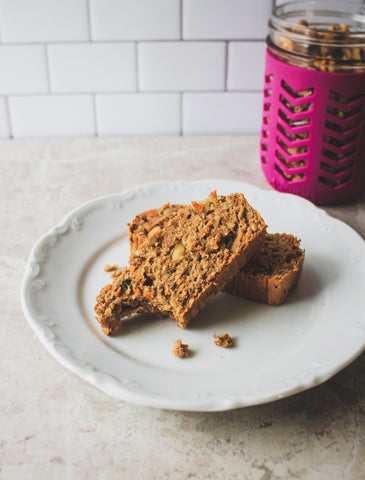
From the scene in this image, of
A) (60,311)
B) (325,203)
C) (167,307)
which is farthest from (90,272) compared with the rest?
(325,203)

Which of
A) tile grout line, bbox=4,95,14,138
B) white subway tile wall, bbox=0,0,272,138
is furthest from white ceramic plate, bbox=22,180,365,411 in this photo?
tile grout line, bbox=4,95,14,138

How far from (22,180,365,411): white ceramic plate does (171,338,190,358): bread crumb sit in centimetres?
1

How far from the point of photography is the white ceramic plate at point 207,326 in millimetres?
998

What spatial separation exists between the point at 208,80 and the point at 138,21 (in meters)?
0.34

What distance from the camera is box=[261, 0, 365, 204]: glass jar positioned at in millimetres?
1410

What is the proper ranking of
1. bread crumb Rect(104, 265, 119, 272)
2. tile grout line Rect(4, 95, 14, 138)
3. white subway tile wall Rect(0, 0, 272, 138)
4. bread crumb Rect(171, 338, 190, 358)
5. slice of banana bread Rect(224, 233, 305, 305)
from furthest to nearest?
tile grout line Rect(4, 95, 14, 138) → white subway tile wall Rect(0, 0, 272, 138) → bread crumb Rect(104, 265, 119, 272) → slice of banana bread Rect(224, 233, 305, 305) → bread crumb Rect(171, 338, 190, 358)

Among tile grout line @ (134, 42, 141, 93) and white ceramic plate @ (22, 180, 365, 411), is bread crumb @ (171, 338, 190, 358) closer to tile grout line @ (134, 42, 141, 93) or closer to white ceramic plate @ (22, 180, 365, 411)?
white ceramic plate @ (22, 180, 365, 411)

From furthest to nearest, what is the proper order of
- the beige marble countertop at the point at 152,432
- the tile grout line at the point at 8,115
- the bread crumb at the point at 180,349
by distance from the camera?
the tile grout line at the point at 8,115, the bread crumb at the point at 180,349, the beige marble countertop at the point at 152,432

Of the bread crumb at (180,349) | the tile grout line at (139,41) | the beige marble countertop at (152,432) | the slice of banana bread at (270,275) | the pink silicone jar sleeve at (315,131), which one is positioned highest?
the tile grout line at (139,41)

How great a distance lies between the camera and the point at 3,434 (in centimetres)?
99

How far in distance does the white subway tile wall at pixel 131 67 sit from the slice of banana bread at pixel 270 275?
93 cm

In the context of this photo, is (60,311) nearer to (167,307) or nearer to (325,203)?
(167,307)

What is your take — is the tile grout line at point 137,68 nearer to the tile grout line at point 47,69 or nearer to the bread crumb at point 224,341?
the tile grout line at point 47,69

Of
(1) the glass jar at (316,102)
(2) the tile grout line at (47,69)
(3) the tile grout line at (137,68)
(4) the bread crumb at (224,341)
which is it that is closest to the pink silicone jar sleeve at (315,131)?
(1) the glass jar at (316,102)
